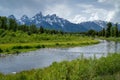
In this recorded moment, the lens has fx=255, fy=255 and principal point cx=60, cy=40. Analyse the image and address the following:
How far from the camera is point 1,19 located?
135 m

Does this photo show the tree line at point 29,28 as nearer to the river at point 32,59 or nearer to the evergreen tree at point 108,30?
the evergreen tree at point 108,30

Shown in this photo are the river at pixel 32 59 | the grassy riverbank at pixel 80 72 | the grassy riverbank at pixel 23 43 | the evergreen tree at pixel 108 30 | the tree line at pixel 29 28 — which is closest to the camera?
the grassy riverbank at pixel 80 72

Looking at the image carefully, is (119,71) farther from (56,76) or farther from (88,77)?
(56,76)

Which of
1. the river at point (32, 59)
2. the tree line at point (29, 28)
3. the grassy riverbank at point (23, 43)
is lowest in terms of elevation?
the river at point (32, 59)

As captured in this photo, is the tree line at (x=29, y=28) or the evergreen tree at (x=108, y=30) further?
the evergreen tree at (x=108, y=30)

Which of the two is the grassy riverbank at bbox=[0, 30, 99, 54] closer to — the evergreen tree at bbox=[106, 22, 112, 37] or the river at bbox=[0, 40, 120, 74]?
the river at bbox=[0, 40, 120, 74]

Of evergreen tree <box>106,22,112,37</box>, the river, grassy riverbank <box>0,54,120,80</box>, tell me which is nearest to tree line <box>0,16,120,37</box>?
evergreen tree <box>106,22,112,37</box>

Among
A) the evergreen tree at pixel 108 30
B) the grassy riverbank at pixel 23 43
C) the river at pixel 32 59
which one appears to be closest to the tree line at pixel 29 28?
the evergreen tree at pixel 108 30

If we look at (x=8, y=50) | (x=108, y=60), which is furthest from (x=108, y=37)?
(x=108, y=60)

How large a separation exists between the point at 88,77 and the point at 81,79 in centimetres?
70

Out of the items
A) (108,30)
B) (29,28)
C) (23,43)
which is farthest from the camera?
(108,30)

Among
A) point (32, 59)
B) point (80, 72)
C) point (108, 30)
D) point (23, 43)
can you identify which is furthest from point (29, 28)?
point (80, 72)

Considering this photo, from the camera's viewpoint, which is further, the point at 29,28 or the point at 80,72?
the point at 29,28

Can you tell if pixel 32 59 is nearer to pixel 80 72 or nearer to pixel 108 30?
pixel 80 72
